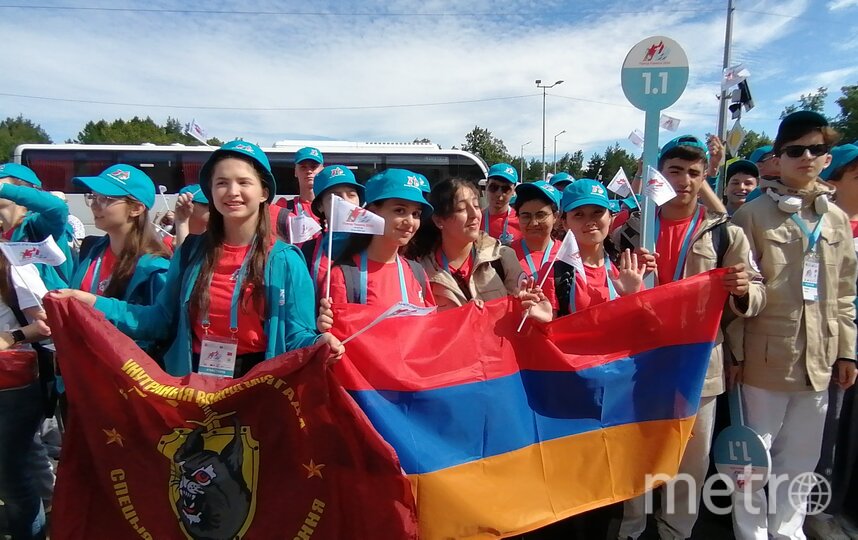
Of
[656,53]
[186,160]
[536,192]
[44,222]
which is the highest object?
[186,160]

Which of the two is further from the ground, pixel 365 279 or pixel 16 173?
pixel 16 173

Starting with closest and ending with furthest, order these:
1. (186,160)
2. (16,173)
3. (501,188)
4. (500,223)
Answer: (16,173), (501,188), (500,223), (186,160)

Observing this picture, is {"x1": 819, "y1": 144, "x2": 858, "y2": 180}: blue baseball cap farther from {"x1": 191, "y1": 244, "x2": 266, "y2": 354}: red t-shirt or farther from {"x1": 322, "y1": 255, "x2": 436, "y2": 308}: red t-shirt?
{"x1": 191, "y1": 244, "x2": 266, "y2": 354}: red t-shirt

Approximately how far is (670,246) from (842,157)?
146 cm

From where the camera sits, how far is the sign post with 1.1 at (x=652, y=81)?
9.67ft

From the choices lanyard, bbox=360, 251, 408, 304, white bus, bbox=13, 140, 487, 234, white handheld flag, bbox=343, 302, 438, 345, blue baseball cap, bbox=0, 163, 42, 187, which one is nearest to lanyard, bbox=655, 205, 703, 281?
white handheld flag, bbox=343, 302, 438, 345

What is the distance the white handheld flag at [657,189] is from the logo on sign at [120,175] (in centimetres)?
292

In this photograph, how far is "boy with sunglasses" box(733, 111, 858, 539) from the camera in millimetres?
2902

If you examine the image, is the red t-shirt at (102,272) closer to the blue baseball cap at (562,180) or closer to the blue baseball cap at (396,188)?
the blue baseball cap at (396,188)

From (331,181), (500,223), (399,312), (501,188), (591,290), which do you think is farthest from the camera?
(500,223)

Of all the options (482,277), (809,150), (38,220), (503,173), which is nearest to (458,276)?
(482,277)

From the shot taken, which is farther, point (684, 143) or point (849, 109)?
point (849, 109)

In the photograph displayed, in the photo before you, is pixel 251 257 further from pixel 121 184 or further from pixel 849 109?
pixel 849 109

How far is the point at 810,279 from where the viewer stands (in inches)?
115
